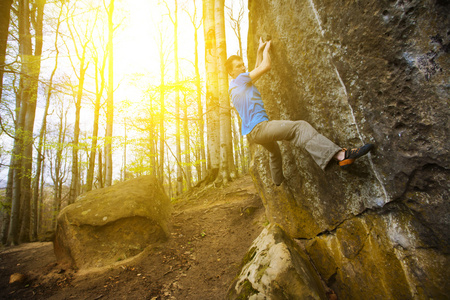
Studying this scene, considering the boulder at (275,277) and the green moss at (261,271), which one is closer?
the boulder at (275,277)

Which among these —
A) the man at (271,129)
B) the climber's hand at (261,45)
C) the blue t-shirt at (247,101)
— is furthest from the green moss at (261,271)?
the climber's hand at (261,45)

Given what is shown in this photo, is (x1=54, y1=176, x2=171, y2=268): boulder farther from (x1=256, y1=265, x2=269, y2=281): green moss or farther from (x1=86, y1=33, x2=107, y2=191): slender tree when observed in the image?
(x1=86, y1=33, x2=107, y2=191): slender tree

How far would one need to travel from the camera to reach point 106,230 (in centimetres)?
428

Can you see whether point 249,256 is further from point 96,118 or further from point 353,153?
point 96,118

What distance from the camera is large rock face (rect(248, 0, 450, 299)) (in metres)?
1.72

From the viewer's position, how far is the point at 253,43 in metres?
3.77

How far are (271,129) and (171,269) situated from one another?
316cm

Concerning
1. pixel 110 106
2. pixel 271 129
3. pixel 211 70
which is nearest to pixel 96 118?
pixel 110 106

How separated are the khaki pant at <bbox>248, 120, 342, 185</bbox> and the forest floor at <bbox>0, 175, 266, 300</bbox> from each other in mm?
2329

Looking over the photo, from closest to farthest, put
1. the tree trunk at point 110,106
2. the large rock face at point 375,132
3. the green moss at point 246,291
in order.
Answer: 1. the large rock face at point 375,132
2. the green moss at point 246,291
3. the tree trunk at point 110,106

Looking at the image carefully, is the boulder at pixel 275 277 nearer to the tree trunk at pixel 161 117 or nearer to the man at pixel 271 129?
the man at pixel 271 129

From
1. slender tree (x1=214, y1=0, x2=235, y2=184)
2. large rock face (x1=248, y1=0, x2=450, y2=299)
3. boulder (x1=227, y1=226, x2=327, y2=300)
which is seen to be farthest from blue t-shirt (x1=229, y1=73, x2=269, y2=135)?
slender tree (x1=214, y1=0, x2=235, y2=184)

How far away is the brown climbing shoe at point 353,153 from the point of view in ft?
6.50

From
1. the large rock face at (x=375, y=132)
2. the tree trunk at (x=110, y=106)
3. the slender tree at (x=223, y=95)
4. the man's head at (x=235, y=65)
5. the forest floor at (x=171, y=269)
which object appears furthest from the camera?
the tree trunk at (x=110, y=106)
